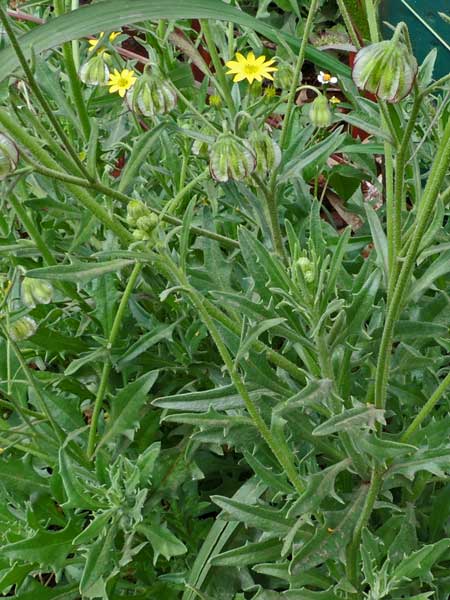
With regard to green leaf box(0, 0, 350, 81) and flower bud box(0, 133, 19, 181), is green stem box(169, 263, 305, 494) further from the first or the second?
green leaf box(0, 0, 350, 81)

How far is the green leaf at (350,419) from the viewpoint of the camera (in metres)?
0.95

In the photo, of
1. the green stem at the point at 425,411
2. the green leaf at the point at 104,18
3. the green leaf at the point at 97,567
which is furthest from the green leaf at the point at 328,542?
the green leaf at the point at 104,18

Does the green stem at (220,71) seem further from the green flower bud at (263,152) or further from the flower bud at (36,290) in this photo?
the flower bud at (36,290)

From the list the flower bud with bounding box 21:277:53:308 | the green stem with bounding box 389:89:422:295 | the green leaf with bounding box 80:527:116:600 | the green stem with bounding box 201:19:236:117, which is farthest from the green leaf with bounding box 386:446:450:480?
the green stem with bounding box 201:19:236:117

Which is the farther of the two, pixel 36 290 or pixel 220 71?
pixel 220 71

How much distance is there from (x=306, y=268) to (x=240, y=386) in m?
0.17

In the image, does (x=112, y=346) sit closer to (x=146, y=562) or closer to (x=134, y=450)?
(x=134, y=450)

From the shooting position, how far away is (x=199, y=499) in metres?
1.47

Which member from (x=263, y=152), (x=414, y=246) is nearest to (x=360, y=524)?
(x=414, y=246)

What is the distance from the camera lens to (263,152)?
44.7 inches

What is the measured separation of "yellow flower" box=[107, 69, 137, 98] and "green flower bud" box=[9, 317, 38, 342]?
0.58m

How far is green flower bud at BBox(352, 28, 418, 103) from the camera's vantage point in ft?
2.90

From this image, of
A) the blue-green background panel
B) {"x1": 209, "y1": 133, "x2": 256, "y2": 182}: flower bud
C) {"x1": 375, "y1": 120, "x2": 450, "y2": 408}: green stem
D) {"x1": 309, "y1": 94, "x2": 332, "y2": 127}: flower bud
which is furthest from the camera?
the blue-green background panel

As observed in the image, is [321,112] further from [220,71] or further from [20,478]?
[20,478]
